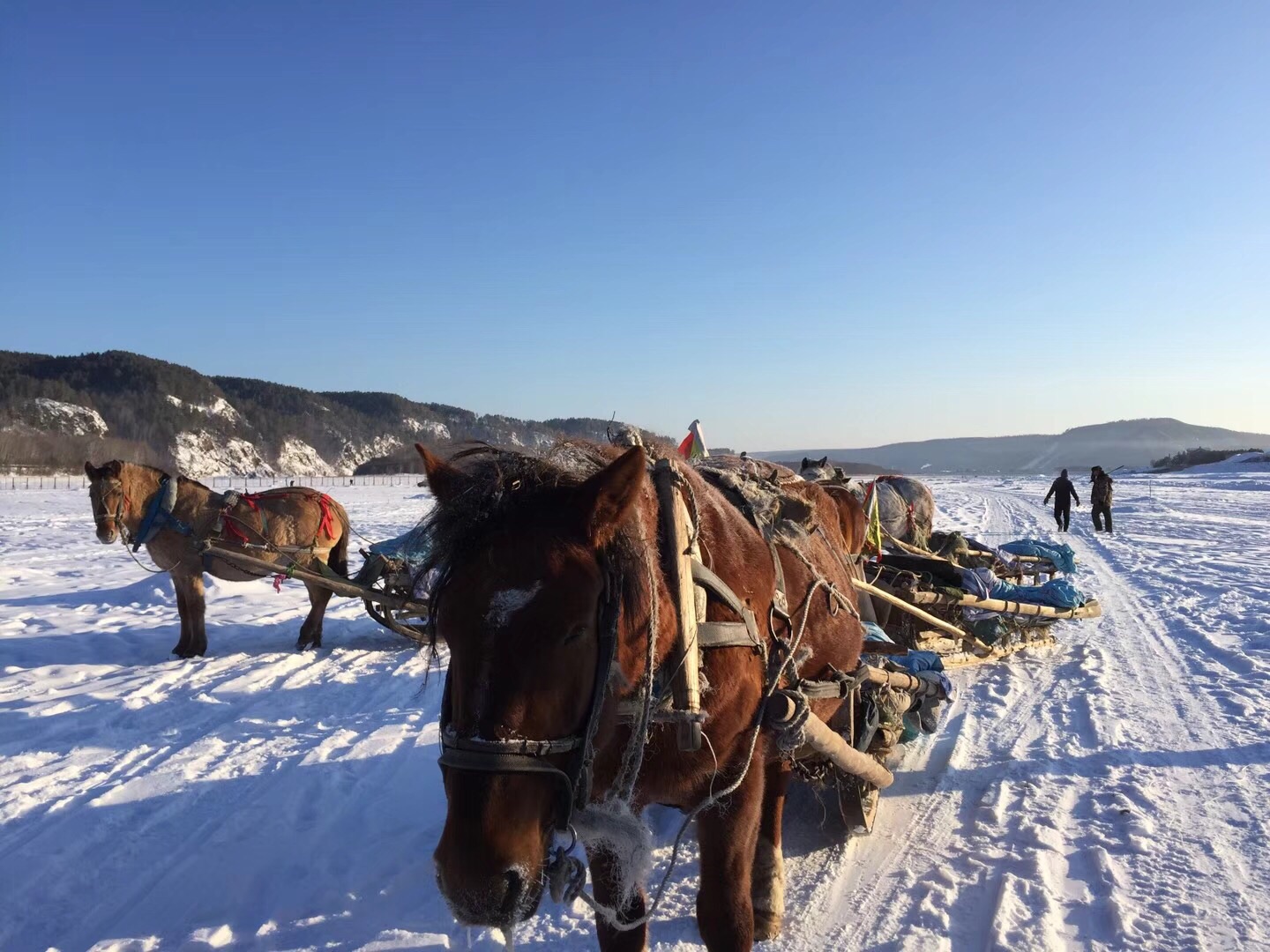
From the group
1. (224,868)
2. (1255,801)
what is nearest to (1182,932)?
(1255,801)

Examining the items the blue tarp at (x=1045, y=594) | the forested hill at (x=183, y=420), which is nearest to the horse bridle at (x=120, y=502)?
the blue tarp at (x=1045, y=594)

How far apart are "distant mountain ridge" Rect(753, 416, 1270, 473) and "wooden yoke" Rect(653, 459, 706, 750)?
151m

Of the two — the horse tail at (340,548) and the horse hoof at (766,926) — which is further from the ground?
the horse tail at (340,548)

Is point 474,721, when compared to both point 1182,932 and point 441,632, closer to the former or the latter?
point 441,632

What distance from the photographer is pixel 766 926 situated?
3.11 meters

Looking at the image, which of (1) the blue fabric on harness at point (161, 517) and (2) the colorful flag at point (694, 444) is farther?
(1) the blue fabric on harness at point (161, 517)

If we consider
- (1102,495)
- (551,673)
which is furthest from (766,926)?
(1102,495)

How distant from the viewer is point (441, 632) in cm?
186

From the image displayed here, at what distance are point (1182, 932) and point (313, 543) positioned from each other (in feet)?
27.6

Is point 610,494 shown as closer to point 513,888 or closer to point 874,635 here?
point 513,888

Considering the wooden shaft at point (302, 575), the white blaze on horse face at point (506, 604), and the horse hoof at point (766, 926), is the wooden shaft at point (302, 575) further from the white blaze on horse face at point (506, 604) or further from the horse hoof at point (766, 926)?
the white blaze on horse face at point (506, 604)

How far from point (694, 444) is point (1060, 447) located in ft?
616

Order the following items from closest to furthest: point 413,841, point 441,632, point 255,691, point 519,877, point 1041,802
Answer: point 519,877 → point 441,632 → point 413,841 → point 1041,802 → point 255,691

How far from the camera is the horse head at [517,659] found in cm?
165
